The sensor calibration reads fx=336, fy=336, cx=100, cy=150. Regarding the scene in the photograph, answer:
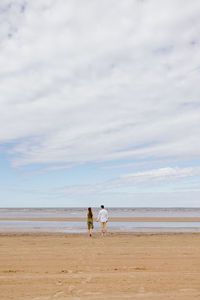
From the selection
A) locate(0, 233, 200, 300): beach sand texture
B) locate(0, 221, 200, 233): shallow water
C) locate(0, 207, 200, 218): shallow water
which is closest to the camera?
locate(0, 233, 200, 300): beach sand texture

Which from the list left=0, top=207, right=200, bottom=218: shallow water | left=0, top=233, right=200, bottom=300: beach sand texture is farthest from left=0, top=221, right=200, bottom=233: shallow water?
left=0, top=207, right=200, bottom=218: shallow water

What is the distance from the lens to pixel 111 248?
44.9 ft

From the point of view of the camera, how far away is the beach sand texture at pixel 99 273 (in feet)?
22.6

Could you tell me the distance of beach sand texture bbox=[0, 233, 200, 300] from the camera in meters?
6.90

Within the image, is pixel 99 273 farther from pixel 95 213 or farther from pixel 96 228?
pixel 95 213

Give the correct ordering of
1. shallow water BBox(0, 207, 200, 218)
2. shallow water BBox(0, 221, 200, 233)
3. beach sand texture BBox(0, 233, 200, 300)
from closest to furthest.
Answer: beach sand texture BBox(0, 233, 200, 300), shallow water BBox(0, 221, 200, 233), shallow water BBox(0, 207, 200, 218)

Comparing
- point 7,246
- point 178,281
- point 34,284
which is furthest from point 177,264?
point 7,246

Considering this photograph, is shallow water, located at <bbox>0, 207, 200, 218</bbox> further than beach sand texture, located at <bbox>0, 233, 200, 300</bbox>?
Result: Yes

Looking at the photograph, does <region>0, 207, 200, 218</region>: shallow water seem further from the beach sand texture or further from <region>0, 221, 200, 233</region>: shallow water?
the beach sand texture

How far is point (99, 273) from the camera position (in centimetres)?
873

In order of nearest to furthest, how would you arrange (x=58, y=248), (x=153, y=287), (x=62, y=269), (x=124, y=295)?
(x=124, y=295), (x=153, y=287), (x=62, y=269), (x=58, y=248)

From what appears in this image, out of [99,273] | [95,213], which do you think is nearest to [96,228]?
[99,273]

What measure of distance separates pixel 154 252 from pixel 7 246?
6199mm

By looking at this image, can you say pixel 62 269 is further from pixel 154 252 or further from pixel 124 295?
pixel 154 252
